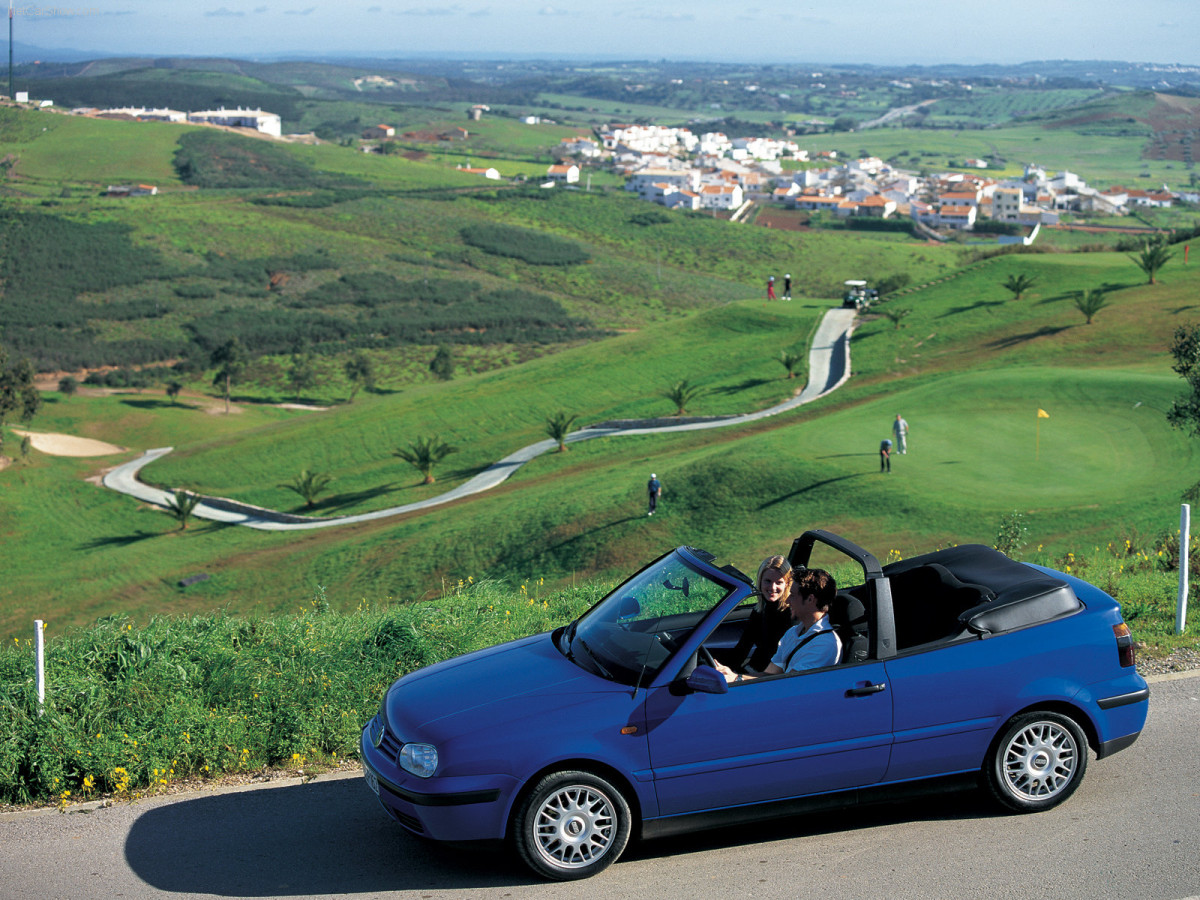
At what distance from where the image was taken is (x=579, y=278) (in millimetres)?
123500

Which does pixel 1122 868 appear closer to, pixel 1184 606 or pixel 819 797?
pixel 819 797

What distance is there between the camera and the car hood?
6.04 meters

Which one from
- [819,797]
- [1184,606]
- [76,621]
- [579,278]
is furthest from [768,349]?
[579,278]

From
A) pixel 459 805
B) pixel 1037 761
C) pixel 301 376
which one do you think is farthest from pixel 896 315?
pixel 459 805

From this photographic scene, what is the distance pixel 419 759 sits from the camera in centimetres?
595

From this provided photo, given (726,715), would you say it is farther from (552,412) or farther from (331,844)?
(552,412)

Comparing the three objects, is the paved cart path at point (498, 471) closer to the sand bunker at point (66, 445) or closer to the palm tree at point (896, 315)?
the palm tree at point (896, 315)

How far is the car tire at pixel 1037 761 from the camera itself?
657 centimetres

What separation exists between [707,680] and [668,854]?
3.67 ft

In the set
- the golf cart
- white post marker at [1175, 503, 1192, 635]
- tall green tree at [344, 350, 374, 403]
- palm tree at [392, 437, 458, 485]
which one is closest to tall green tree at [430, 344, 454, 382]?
tall green tree at [344, 350, 374, 403]

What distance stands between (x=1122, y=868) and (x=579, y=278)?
119707 mm

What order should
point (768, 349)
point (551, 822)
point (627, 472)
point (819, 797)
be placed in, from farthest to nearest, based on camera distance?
1. point (768, 349)
2. point (627, 472)
3. point (819, 797)
4. point (551, 822)

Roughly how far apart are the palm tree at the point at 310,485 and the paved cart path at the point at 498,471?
3.58 feet

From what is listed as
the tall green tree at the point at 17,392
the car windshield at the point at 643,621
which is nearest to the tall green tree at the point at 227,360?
the tall green tree at the point at 17,392
